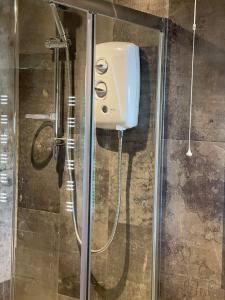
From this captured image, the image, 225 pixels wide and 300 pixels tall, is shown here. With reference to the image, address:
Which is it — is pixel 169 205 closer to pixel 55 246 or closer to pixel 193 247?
pixel 193 247

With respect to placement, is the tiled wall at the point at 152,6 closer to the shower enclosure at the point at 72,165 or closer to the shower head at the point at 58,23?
the shower enclosure at the point at 72,165

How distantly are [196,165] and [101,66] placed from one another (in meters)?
0.65

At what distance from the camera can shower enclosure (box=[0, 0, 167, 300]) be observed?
208 centimetres

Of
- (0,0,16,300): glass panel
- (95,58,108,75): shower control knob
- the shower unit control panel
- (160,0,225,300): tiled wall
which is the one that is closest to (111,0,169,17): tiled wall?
(160,0,225,300): tiled wall

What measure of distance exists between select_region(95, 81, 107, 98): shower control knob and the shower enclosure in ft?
0.04

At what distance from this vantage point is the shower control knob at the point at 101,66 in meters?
2.10

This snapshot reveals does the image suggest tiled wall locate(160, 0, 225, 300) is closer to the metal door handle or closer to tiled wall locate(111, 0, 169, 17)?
tiled wall locate(111, 0, 169, 17)

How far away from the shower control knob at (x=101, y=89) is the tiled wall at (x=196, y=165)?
1.08 ft

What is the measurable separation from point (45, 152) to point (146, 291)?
0.89 metres

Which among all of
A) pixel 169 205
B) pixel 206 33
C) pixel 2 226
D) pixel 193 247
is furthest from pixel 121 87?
pixel 2 226

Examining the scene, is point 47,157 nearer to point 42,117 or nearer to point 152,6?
point 42,117

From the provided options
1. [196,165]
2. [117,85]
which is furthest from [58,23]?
[196,165]

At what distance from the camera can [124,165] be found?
2291 millimetres

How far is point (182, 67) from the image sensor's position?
7.19 ft
